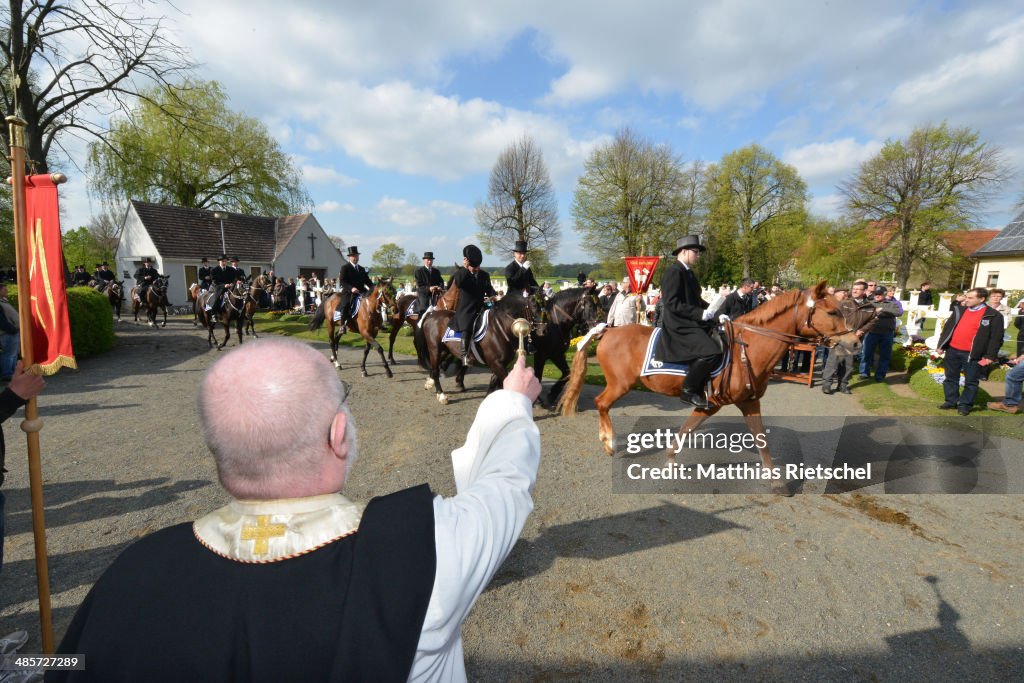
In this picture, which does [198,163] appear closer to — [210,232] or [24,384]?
[210,232]

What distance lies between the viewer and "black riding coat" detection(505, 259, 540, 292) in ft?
27.3

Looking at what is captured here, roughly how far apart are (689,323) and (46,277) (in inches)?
219

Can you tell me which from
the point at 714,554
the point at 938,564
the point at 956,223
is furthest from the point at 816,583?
the point at 956,223

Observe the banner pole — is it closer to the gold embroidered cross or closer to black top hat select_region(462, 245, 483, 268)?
the gold embroidered cross

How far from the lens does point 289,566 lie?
2.93 ft

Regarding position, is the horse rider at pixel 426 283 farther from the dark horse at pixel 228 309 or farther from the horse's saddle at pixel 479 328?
the dark horse at pixel 228 309

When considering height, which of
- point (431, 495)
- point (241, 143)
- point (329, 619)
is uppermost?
point (241, 143)

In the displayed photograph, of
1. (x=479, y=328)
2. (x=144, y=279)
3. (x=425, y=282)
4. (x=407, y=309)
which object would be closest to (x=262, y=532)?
(x=479, y=328)

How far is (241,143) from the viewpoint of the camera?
30703 millimetres

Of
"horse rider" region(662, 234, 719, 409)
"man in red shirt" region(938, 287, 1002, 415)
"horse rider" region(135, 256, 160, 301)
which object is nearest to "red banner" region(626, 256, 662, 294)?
"horse rider" region(662, 234, 719, 409)

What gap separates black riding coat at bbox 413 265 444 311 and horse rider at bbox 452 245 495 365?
3.28m

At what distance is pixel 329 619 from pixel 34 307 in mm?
3143

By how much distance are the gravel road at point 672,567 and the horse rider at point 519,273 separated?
336cm

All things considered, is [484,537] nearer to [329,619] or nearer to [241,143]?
[329,619]
